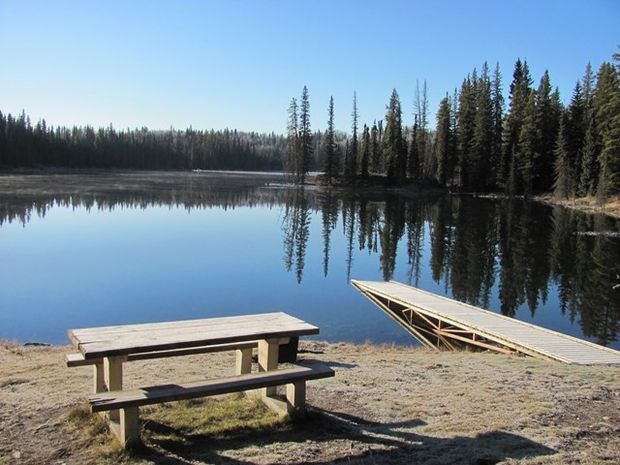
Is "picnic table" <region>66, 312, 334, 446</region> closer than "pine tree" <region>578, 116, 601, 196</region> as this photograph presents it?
Yes

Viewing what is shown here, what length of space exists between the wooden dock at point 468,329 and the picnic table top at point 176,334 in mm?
7133

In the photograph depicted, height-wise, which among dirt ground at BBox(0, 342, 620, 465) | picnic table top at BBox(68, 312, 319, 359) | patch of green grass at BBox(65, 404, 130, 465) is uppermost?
picnic table top at BBox(68, 312, 319, 359)

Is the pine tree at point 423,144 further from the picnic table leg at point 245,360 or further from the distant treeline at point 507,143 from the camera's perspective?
the picnic table leg at point 245,360

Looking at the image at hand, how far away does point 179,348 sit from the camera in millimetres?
5859

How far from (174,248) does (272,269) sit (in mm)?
6259

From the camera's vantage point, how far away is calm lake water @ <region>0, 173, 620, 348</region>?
55.7 ft

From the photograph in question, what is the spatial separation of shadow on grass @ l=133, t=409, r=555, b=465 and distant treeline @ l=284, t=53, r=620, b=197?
172 feet

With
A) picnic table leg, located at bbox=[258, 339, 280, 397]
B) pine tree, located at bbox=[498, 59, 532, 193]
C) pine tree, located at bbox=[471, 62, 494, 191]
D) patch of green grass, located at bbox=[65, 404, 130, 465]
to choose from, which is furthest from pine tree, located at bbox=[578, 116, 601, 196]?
patch of green grass, located at bbox=[65, 404, 130, 465]

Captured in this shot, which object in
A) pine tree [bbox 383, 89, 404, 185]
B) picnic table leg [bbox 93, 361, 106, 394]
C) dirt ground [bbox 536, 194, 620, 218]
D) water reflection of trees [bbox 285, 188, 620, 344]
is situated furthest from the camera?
pine tree [bbox 383, 89, 404, 185]

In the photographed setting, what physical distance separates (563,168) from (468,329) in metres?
55.1

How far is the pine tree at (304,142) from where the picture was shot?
9219 cm

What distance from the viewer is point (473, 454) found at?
5266mm

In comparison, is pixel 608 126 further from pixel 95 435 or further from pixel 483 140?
pixel 95 435

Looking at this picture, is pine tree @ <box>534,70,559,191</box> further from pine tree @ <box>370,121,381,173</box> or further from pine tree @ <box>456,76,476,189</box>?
pine tree @ <box>370,121,381,173</box>
